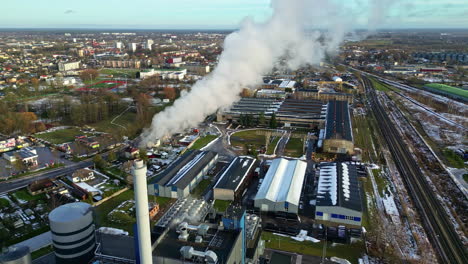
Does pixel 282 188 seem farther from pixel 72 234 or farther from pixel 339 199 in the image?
pixel 72 234

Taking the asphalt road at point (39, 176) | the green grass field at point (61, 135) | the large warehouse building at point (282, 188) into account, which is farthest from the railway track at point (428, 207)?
the green grass field at point (61, 135)

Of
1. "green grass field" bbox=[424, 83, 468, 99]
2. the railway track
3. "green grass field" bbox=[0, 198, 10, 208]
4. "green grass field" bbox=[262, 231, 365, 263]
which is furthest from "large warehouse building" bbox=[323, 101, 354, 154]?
"green grass field" bbox=[424, 83, 468, 99]

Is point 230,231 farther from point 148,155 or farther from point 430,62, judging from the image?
point 430,62

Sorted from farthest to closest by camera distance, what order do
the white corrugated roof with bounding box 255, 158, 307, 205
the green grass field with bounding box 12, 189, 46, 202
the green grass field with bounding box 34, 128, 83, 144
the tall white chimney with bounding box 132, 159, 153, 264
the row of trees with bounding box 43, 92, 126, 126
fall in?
the row of trees with bounding box 43, 92, 126, 126, the green grass field with bounding box 34, 128, 83, 144, the green grass field with bounding box 12, 189, 46, 202, the white corrugated roof with bounding box 255, 158, 307, 205, the tall white chimney with bounding box 132, 159, 153, 264

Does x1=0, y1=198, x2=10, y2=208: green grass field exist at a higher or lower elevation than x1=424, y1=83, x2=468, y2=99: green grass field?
lower

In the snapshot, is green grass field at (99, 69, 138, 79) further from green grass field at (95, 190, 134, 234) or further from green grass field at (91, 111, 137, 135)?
green grass field at (95, 190, 134, 234)

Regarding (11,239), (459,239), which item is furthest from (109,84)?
(459,239)
